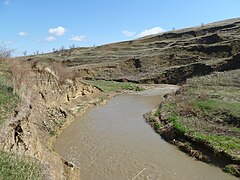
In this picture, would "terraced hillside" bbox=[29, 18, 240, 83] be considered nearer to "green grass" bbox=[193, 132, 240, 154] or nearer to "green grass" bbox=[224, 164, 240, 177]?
"green grass" bbox=[193, 132, 240, 154]

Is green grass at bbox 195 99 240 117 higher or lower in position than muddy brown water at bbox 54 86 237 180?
higher

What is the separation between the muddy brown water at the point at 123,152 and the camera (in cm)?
1560

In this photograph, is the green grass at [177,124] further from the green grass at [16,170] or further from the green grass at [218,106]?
the green grass at [16,170]

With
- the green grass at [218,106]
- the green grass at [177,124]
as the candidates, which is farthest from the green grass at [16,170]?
the green grass at [218,106]

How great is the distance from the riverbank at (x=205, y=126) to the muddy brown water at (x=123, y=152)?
0.61 m

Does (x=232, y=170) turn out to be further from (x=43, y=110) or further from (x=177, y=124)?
(x=43, y=110)

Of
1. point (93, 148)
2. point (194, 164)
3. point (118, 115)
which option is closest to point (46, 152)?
point (93, 148)

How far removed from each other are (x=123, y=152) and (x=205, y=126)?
19.1ft

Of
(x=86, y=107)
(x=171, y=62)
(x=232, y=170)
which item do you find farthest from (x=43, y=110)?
(x=171, y=62)

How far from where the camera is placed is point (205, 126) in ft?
68.9

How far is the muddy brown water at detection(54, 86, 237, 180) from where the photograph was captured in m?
15.6

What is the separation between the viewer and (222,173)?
1549 cm

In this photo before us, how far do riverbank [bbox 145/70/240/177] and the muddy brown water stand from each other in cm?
61

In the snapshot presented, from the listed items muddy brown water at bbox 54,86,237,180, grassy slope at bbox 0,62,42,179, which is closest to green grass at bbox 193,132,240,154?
muddy brown water at bbox 54,86,237,180
